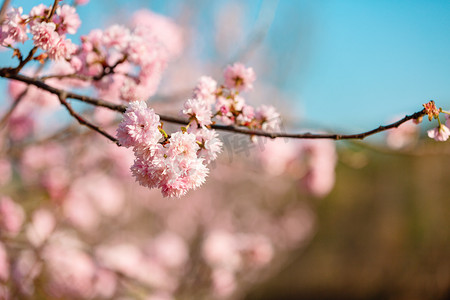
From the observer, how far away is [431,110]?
864 mm

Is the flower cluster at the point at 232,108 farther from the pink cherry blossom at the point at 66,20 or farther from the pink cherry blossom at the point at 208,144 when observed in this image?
the pink cherry blossom at the point at 66,20

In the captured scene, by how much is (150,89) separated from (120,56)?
16cm

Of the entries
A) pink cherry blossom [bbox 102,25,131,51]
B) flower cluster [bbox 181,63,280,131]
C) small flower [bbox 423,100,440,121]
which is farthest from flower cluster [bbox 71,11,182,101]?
small flower [bbox 423,100,440,121]

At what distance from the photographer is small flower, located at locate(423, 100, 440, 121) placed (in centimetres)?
86

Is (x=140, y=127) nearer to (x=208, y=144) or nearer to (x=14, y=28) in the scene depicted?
(x=208, y=144)

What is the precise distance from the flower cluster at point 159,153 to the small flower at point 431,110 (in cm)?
53

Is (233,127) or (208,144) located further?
(233,127)

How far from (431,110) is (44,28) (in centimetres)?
98

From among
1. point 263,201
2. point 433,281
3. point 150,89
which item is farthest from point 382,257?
point 150,89

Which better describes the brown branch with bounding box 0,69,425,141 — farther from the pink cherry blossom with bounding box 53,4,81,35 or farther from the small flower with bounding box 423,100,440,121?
the pink cherry blossom with bounding box 53,4,81,35

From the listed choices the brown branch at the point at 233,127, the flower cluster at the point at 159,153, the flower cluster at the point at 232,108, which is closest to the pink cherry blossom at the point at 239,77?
the flower cluster at the point at 232,108

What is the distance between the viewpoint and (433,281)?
5559 millimetres

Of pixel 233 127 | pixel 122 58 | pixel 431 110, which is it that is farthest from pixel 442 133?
pixel 122 58

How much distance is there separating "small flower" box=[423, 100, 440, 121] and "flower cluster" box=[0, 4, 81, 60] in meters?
0.94
